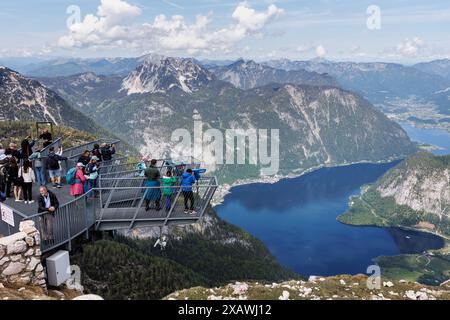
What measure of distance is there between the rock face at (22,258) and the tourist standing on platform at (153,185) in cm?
741

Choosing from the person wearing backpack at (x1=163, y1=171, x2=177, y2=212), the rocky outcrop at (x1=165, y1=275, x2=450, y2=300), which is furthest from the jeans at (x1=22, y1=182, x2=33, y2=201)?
the rocky outcrop at (x1=165, y1=275, x2=450, y2=300)

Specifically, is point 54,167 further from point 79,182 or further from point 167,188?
point 167,188

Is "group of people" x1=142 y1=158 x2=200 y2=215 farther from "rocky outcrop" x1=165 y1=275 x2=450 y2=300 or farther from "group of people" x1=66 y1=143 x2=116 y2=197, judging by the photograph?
"rocky outcrop" x1=165 y1=275 x2=450 y2=300

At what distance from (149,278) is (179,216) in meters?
121

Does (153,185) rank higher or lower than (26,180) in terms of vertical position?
lower

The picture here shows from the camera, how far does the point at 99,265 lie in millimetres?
132250

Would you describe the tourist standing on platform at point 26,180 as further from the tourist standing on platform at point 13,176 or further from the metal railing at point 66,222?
the metal railing at point 66,222

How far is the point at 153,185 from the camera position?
24.3 metres

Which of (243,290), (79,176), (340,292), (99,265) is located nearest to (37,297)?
(79,176)

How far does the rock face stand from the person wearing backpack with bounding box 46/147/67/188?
9.59 m

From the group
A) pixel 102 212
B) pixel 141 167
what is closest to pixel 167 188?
pixel 102 212

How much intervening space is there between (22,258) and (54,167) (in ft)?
35.3
